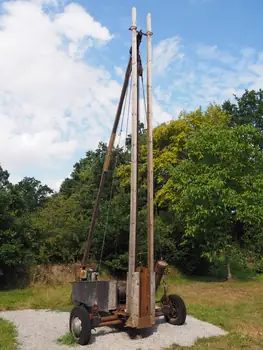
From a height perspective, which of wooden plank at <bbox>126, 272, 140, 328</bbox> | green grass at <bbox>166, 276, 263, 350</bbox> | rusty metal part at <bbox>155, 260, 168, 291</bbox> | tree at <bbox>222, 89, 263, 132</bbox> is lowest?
green grass at <bbox>166, 276, 263, 350</bbox>

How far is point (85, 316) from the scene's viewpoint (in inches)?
320

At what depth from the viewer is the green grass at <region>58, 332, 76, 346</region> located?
26.3 ft

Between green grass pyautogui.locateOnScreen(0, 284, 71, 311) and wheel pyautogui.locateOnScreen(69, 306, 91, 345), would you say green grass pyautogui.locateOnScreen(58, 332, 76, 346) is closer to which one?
wheel pyautogui.locateOnScreen(69, 306, 91, 345)

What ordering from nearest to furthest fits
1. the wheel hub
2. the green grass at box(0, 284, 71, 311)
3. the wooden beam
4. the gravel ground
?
the gravel ground, the wheel hub, the wooden beam, the green grass at box(0, 284, 71, 311)

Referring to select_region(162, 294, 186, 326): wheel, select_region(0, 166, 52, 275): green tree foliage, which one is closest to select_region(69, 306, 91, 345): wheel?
select_region(162, 294, 186, 326): wheel

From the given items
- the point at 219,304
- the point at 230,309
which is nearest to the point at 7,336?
the point at 230,309

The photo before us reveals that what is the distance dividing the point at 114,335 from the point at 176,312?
1924mm

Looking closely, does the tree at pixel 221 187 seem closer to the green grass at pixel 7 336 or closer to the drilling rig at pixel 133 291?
the drilling rig at pixel 133 291

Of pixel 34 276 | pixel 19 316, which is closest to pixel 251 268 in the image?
pixel 34 276

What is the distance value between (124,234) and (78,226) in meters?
2.56

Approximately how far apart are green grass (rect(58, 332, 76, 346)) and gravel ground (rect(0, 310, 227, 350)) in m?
0.15

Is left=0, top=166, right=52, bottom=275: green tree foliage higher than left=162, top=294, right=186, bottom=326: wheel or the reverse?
higher

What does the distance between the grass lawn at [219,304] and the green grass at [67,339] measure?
1251mm

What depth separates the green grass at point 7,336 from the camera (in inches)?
299
